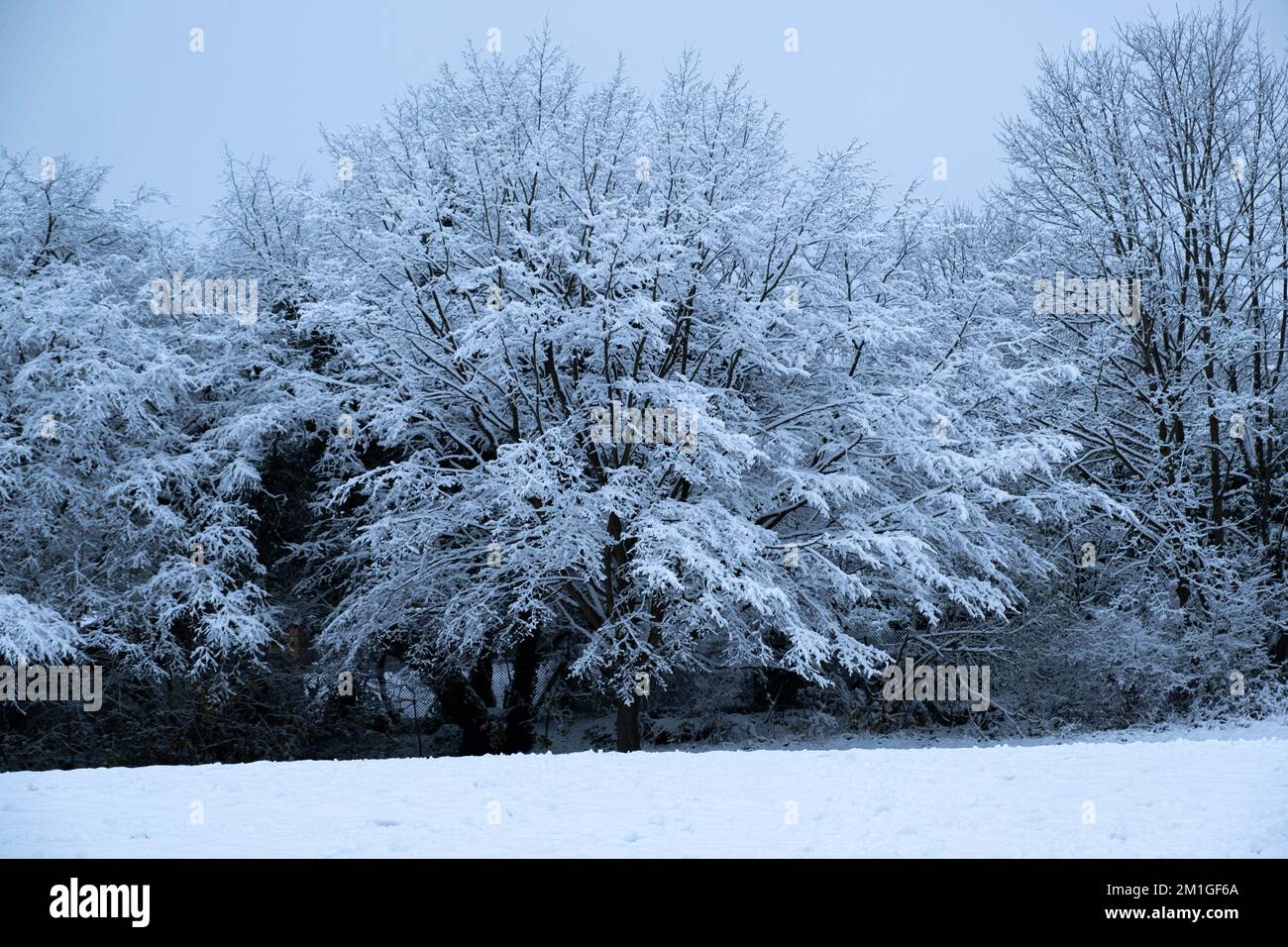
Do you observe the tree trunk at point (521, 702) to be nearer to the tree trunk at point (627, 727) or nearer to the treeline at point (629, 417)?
the treeline at point (629, 417)

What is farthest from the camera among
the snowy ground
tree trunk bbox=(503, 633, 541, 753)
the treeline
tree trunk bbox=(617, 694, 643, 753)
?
tree trunk bbox=(503, 633, 541, 753)

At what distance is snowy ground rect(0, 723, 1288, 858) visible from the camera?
6398 millimetres

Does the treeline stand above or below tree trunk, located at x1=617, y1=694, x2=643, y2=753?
above

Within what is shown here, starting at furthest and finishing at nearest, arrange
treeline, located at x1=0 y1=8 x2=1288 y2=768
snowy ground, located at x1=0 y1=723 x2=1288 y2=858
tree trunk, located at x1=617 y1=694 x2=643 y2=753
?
tree trunk, located at x1=617 y1=694 x2=643 y2=753, treeline, located at x1=0 y1=8 x2=1288 y2=768, snowy ground, located at x1=0 y1=723 x2=1288 y2=858

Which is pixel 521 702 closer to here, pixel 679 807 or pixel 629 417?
pixel 629 417

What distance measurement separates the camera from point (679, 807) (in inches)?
302

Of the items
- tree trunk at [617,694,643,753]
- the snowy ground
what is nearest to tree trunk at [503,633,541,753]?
tree trunk at [617,694,643,753]

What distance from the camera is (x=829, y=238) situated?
48.0 ft

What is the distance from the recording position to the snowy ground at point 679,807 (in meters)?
6.40

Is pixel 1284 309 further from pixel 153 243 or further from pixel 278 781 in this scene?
pixel 153 243

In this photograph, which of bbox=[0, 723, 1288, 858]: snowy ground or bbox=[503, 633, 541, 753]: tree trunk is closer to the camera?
bbox=[0, 723, 1288, 858]: snowy ground

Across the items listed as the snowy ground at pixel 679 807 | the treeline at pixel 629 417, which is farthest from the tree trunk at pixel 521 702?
the snowy ground at pixel 679 807

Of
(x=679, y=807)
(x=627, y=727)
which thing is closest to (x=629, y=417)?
(x=627, y=727)

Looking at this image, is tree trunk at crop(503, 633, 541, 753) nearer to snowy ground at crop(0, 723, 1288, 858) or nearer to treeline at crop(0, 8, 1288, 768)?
treeline at crop(0, 8, 1288, 768)
